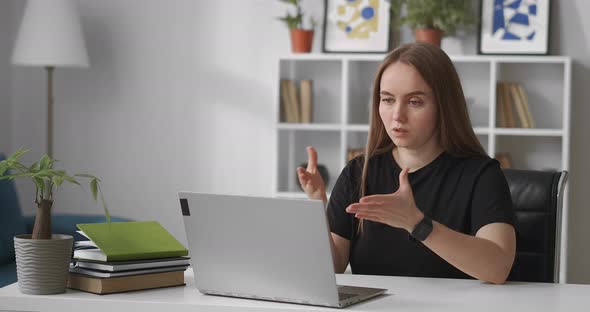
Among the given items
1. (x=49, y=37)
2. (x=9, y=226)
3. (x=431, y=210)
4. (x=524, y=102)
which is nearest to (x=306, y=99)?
(x=524, y=102)

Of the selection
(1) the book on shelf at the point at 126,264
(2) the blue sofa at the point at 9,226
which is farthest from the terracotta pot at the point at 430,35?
(1) the book on shelf at the point at 126,264

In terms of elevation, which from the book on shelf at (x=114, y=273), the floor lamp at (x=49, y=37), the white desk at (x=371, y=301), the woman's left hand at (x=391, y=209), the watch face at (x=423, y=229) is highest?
the floor lamp at (x=49, y=37)

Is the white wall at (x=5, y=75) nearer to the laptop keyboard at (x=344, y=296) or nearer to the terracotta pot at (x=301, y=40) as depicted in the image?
the terracotta pot at (x=301, y=40)

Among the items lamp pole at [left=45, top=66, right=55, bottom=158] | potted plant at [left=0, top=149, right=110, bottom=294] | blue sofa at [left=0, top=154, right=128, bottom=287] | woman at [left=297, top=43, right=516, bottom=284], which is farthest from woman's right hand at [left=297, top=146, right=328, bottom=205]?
lamp pole at [left=45, top=66, right=55, bottom=158]

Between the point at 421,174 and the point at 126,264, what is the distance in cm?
79

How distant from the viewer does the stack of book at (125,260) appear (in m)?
1.67

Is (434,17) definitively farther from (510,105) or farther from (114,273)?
(114,273)

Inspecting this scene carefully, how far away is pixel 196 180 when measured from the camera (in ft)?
15.2

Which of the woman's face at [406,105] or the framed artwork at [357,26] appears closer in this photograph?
the woman's face at [406,105]

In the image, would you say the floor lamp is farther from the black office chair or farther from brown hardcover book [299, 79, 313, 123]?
the black office chair

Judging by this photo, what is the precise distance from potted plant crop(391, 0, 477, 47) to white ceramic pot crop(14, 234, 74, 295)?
2.73 metres

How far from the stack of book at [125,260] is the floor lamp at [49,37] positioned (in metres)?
2.58

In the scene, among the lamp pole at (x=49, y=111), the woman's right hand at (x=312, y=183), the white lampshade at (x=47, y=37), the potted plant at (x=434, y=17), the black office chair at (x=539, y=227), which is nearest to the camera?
the woman's right hand at (x=312, y=183)

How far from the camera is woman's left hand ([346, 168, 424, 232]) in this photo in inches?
62.4
